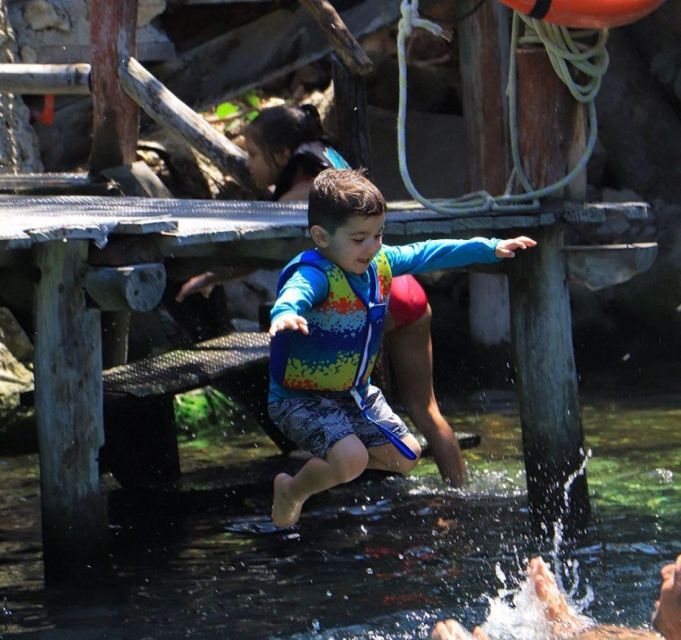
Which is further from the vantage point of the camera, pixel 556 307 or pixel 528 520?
pixel 528 520

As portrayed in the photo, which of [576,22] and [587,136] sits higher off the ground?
[576,22]

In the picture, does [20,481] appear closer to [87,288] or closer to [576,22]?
[87,288]

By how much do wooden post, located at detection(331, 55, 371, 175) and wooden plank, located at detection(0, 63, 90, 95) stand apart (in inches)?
51.5

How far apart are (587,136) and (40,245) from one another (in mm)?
2316

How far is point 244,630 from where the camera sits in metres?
5.40

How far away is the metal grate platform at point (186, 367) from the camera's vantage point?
6.95 m

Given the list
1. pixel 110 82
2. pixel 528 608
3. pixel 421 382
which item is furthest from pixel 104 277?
pixel 110 82

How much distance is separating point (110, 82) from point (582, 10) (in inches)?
114

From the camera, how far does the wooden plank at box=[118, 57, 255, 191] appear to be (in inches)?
293

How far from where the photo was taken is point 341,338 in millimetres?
5203

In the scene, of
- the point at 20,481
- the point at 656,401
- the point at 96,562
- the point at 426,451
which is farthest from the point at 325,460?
the point at 656,401

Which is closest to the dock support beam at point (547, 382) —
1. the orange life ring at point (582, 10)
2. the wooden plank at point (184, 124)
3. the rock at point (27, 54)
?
the orange life ring at point (582, 10)

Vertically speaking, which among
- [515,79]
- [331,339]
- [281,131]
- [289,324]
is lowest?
[331,339]

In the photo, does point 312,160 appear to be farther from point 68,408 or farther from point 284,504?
point 284,504
